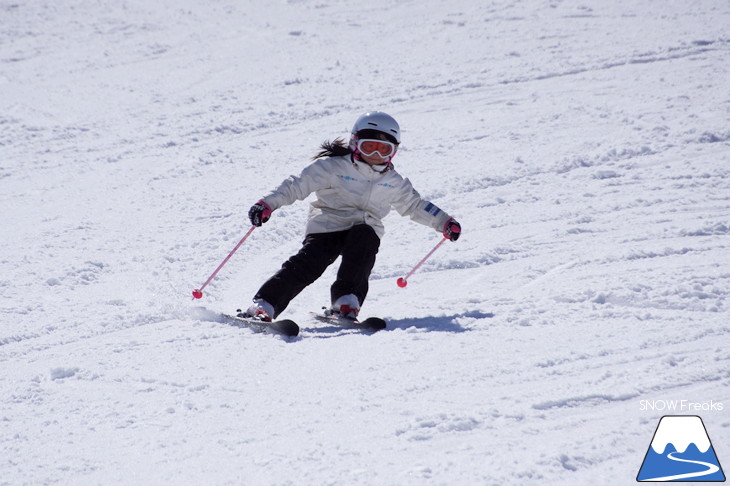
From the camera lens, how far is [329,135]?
8711mm

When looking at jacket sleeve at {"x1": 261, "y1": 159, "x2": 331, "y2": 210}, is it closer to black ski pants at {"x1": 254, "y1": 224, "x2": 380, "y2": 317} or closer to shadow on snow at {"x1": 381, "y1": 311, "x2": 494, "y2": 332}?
black ski pants at {"x1": 254, "y1": 224, "x2": 380, "y2": 317}

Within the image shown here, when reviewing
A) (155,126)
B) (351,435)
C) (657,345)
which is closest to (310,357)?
(351,435)

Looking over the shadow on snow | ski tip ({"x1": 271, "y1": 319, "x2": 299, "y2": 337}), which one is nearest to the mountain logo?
the shadow on snow

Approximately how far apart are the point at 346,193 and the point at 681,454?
274cm

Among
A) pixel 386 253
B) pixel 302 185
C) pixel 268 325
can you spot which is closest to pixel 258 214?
pixel 302 185

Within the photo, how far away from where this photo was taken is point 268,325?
4031 millimetres

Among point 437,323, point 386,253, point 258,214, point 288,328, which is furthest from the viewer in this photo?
point 386,253

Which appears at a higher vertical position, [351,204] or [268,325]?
[351,204]

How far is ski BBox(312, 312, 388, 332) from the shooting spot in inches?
160

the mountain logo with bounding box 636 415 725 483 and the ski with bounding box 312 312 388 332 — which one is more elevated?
the mountain logo with bounding box 636 415 725 483

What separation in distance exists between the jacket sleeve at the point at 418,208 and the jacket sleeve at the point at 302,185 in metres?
0.48

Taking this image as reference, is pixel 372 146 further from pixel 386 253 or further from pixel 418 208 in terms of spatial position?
pixel 386 253

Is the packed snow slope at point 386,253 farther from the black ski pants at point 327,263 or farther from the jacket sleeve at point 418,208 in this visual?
the jacket sleeve at point 418,208

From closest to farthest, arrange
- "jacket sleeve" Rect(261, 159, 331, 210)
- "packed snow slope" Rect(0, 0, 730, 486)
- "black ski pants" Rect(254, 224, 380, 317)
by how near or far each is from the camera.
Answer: "packed snow slope" Rect(0, 0, 730, 486), "black ski pants" Rect(254, 224, 380, 317), "jacket sleeve" Rect(261, 159, 331, 210)
